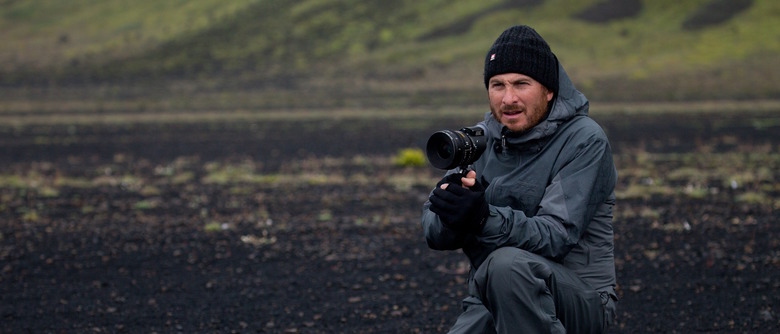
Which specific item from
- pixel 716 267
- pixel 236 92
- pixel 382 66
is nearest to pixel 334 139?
pixel 716 267

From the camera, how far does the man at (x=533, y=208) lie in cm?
369

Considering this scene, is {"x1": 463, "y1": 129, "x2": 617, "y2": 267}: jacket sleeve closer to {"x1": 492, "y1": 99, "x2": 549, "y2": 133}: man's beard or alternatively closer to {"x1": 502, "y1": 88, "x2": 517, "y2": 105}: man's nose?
{"x1": 492, "y1": 99, "x2": 549, "y2": 133}: man's beard

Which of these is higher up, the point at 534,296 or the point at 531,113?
the point at 531,113

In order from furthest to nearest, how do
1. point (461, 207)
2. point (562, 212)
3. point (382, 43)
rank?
1. point (382, 43)
2. point (562, 212)
3. point (461, 207)

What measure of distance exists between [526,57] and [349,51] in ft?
203

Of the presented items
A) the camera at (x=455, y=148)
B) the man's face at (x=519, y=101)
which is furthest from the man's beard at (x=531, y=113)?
the camera at (x=455, y=148)

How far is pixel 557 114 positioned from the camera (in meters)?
3.92

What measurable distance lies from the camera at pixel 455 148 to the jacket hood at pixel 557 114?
0.12 meters

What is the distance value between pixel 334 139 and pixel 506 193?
805 inches

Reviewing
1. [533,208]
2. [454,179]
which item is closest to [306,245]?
[533,208]

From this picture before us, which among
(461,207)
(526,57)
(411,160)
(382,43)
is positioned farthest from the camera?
(382,43)

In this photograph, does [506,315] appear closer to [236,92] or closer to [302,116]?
[302,116]

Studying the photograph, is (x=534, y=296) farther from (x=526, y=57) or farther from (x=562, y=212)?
(x=526, y=57)

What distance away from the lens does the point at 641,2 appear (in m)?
71.8
